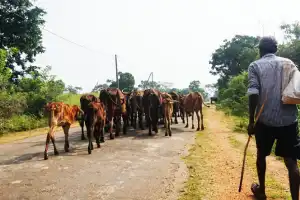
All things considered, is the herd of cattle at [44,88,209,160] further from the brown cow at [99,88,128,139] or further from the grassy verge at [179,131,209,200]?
the grassy verge at [179,131,209,200]

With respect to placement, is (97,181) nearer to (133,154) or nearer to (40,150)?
(133,154)

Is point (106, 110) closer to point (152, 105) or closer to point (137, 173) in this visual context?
point (152, 105)

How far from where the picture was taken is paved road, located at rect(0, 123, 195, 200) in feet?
17.0

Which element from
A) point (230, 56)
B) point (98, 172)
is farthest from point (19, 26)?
point (230, 56)

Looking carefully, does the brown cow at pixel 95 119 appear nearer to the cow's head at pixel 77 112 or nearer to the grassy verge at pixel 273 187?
the cow's head at pixel 77 112

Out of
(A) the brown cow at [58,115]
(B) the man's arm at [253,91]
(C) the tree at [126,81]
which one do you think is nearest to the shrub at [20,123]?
(A) the brown cow at [58,115]

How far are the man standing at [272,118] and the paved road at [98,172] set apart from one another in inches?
67.9

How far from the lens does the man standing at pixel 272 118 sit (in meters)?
4.05

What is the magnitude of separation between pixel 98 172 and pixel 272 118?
388 centimetres

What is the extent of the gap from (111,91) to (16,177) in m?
5.31

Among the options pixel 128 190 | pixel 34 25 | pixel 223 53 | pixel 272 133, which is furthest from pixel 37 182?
pixel 223 53

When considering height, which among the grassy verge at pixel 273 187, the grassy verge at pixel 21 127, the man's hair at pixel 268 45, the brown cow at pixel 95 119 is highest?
the man's hair at pixel 268 45

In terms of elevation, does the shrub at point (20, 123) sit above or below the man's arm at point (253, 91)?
below

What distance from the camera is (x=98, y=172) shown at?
21.1 feet
